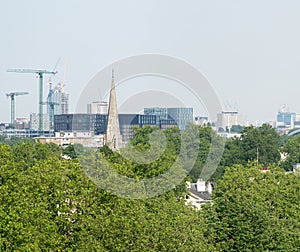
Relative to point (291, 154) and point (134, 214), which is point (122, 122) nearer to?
point (291, 154)

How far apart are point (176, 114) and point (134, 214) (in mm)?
89485

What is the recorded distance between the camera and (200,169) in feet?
324

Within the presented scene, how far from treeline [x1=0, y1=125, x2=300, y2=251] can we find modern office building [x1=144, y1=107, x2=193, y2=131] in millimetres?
58698

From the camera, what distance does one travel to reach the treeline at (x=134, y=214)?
38.2 m

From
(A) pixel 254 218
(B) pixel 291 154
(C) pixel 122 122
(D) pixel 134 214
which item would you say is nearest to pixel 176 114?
(C) pixel 122 122

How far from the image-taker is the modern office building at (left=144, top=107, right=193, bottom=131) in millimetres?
118281

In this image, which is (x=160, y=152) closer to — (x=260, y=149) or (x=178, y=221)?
(x=178, y=221)

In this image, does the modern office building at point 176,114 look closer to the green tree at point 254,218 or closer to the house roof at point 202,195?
the house roof at point 202,195

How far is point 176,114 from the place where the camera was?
425ft

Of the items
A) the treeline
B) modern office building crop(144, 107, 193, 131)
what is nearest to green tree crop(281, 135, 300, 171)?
modern office building crop(144, 107, 193, 131)

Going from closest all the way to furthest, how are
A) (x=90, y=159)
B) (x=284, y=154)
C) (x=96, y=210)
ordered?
(x=96, y=210) < (x=90, y=159) < (x=284, y=154)

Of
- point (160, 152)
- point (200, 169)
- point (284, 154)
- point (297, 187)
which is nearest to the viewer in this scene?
point (297, 187)

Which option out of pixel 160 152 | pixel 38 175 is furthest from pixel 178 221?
pixel 160 152

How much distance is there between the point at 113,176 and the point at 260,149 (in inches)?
2770
